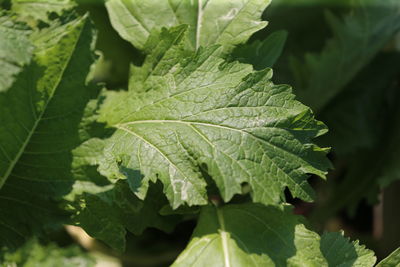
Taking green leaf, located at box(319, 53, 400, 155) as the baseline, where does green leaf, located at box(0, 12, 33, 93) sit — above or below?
above

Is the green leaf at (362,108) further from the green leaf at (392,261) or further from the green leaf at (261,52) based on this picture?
the green leaf at (392,261)

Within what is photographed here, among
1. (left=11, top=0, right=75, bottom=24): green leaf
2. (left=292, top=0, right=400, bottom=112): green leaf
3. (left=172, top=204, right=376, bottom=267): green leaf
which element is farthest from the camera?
(left=292, top=0, right=400, bottom=112): green leaf

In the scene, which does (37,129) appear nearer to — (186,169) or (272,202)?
(186,169)

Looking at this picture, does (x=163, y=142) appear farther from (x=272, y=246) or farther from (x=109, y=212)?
(x=272, y=246)

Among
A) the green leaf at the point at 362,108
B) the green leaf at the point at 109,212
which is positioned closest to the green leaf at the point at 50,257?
the green leaf at the point at 109,212

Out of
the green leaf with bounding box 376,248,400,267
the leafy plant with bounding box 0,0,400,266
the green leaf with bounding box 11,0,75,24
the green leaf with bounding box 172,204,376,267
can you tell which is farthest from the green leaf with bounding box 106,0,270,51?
the green leaf with bounding box 376,248,400,267

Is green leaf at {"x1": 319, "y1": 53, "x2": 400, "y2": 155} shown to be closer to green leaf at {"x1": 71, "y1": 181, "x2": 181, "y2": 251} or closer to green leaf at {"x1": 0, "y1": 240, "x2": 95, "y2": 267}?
A: green leaf at {"x1": 71, "y1": 181, "x2": 181, "y2": 251}

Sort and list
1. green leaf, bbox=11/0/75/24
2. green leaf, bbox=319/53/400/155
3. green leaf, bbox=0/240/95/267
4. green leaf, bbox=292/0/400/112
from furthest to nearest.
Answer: green leaf, bbox=319/53/400/155
green leaf, bbox=292/0/400/112
green leaf, bbox=11/0/75/24
green leaf, bbox=0/240/95/267
